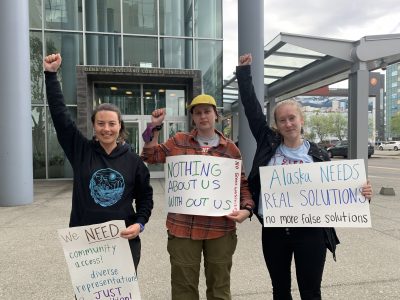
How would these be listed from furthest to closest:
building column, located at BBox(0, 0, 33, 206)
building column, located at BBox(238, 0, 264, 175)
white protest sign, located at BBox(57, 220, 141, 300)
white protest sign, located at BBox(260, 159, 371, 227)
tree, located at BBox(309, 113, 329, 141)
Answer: tree, located at BBox(309, 113, 329, 141), building column, located at BBox(238, 0, 264, 175), building column, located at BBox(0, 0, 33, 206), white protest sign, located at BBox(260, 159, 371, 227), white protest sign, located at BBox(57, 220, 141, 300)

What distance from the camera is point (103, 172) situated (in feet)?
8.29

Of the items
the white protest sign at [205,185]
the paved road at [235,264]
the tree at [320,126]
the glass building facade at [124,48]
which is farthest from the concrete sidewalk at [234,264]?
the tree at [320,126]

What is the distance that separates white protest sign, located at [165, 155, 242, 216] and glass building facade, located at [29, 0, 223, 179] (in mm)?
11550

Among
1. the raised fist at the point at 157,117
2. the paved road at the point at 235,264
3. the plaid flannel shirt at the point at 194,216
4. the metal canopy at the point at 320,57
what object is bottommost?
the paved road at the point at 235,264

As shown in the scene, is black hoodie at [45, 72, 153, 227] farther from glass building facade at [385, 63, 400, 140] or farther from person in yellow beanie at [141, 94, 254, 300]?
glass building facade at [385, 63, 400, 140]

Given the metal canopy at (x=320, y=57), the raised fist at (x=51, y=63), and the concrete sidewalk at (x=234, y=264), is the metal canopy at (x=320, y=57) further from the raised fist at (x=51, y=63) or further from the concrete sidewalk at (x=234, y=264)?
the raised fist at (x=51, y=63)

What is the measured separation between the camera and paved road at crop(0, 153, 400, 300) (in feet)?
12.8

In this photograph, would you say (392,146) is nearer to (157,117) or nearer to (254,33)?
(254,33)

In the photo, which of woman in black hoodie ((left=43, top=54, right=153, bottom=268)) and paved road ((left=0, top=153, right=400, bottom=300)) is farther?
paved road ((left=0, top=153, right=400, bottom=300))

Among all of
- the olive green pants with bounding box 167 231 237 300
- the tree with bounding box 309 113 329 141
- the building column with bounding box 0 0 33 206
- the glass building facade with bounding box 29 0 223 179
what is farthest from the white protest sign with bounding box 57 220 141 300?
the tree with bounding box 309 113 329 141

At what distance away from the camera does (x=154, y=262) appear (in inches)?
188

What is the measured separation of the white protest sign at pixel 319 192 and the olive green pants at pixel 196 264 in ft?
1.34

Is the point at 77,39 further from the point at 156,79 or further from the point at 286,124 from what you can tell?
the point at 286,124

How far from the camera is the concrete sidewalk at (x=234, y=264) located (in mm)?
3893
